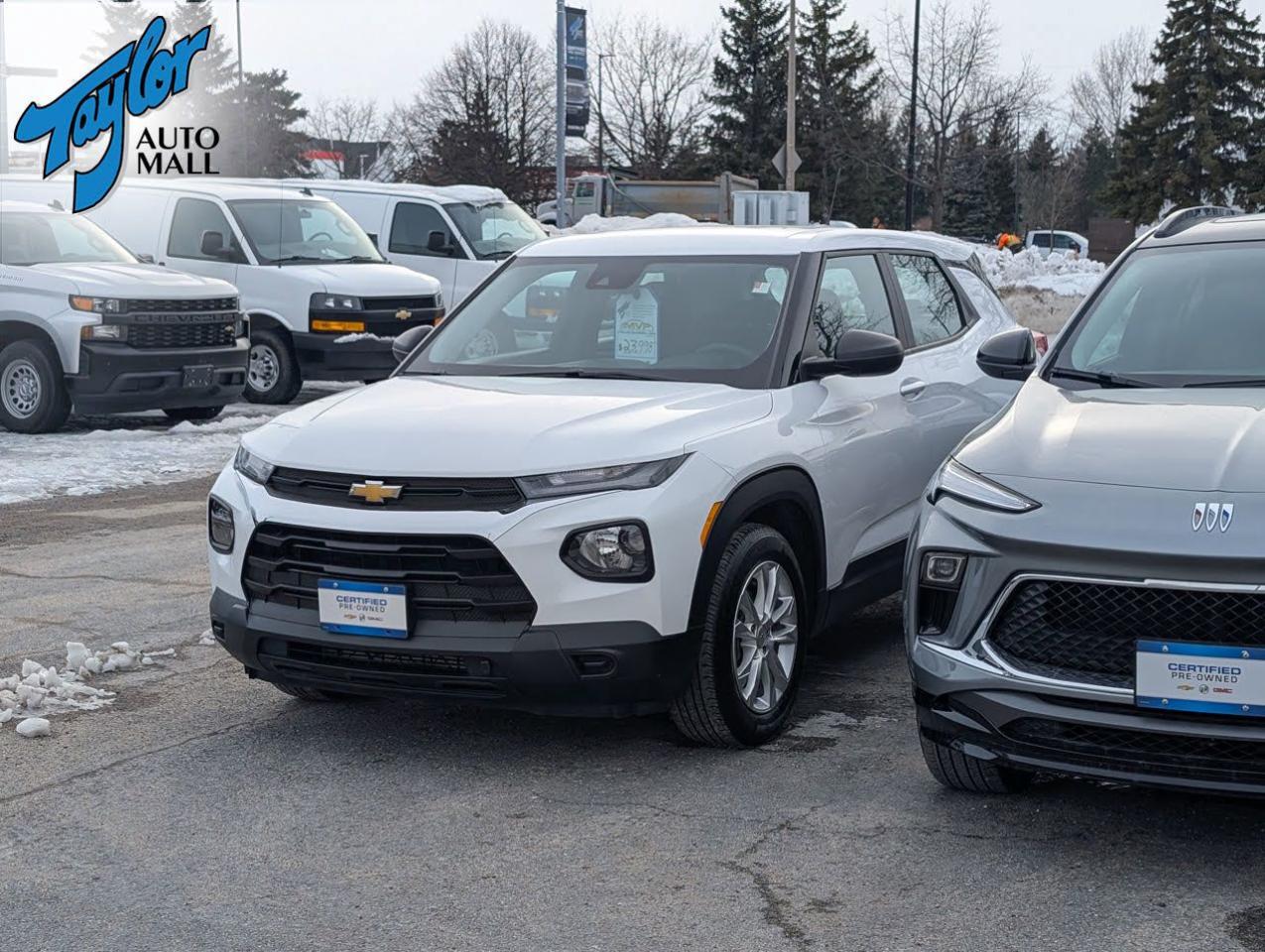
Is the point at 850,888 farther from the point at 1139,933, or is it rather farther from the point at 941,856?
the point at 1139,933

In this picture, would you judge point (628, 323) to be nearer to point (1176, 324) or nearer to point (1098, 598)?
point (1176, 324)

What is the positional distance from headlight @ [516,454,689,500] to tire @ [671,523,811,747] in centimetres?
39

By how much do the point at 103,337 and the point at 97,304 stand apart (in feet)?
0.86

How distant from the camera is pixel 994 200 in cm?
8306

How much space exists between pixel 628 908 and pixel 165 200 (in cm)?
1409

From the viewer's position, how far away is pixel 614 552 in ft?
15.8

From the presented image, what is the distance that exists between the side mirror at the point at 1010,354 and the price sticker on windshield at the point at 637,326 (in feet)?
3.76

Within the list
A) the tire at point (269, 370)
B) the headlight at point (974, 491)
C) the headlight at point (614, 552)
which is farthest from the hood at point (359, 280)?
the headlight at point (974, 491)

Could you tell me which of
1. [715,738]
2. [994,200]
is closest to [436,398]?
[715,738]

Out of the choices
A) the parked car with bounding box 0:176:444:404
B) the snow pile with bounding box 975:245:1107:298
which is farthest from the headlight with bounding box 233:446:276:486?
the snow pile with bounding box 975:245:1107:298

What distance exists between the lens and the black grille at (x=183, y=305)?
43.9 ft

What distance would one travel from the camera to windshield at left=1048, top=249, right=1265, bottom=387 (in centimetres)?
522

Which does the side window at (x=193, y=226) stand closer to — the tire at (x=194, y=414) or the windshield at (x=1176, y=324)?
the tire at (x=194, y=414)

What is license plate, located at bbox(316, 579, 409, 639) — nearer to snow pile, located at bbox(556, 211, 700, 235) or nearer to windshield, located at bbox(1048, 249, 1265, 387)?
windshield, located at bbox(1048, 249, 1265, 387)
